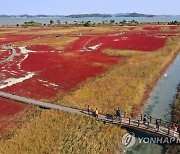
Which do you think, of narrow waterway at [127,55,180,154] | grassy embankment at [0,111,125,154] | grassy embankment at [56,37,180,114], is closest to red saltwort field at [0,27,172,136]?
grassy embankment at [56,37,180,114]

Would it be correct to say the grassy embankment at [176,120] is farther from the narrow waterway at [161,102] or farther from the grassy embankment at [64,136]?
the grassy embankment at [64,136]

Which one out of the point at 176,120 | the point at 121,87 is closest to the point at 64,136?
the point at 176,120

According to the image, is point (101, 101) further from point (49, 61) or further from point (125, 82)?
point (49, 61)

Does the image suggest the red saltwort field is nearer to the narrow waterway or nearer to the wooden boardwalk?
the wooden boardwalk

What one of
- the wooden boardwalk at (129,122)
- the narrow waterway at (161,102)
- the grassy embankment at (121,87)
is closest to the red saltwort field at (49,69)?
the grassy embankment at (121,87)

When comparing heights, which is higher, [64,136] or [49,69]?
[64,136]

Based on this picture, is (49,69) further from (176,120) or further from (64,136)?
(64,136)
